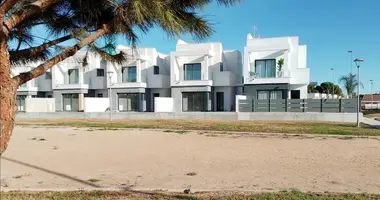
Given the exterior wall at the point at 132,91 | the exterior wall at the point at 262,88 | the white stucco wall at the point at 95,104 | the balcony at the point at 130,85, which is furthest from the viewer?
the exterior wall at the point at 132,91

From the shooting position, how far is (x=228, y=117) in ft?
83.0

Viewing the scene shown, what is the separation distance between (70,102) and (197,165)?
3365 cm

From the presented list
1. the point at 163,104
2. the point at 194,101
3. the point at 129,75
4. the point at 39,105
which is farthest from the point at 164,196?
the point at 39,105

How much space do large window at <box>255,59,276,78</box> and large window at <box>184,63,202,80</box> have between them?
6.13 meters

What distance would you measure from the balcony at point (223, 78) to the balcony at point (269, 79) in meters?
2.41

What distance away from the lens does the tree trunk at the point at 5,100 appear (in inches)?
125

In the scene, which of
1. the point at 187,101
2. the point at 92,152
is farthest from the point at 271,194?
the point at 187,101

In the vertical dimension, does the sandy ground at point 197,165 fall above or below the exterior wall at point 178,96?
below

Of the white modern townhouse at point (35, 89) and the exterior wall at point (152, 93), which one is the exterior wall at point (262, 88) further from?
the white modern townhouse at point (35, 89)

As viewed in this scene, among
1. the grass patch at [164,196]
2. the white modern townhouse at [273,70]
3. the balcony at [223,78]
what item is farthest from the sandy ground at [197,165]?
the balcony at [223,78]

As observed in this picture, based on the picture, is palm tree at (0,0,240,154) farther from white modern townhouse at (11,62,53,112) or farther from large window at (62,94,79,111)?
white modern townhouse at (11,62,53,112)

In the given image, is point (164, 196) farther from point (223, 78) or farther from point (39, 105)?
point (39, 105)

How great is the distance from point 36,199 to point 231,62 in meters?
31.4

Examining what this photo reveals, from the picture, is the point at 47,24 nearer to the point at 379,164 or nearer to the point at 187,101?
the point at 379,164
